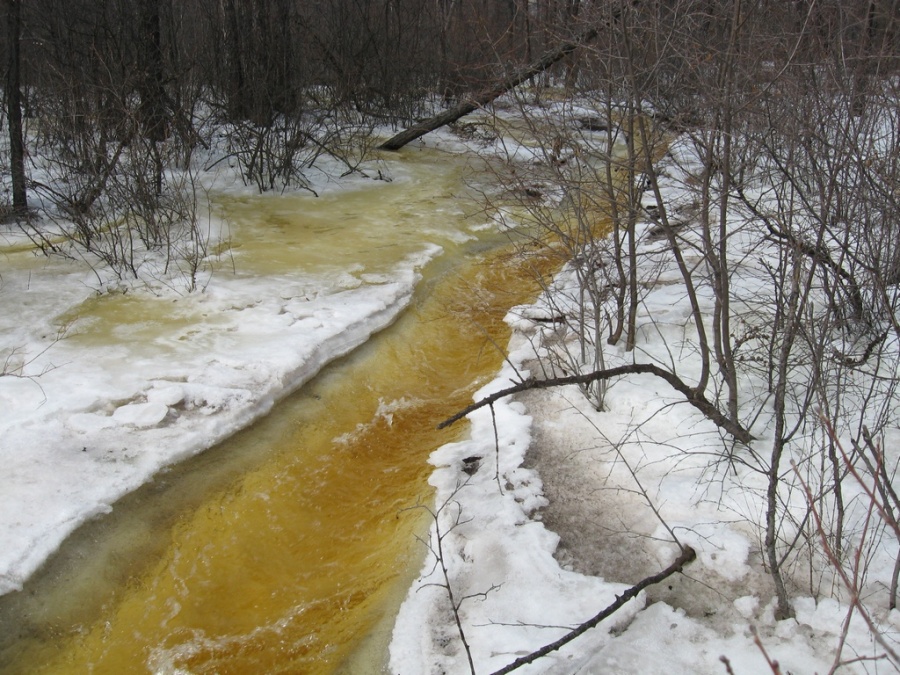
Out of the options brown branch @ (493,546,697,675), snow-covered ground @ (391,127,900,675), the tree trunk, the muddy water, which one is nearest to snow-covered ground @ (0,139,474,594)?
the muddy water

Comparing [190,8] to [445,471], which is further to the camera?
[190,8]

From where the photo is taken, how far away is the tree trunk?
23.8 ft

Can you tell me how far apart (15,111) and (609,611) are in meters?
7.37

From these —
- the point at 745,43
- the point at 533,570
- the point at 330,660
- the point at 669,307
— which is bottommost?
the point at 330,660

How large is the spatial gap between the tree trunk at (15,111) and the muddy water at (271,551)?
13.9ft

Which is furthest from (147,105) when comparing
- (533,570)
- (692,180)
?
(533,570)

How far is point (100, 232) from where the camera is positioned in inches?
278

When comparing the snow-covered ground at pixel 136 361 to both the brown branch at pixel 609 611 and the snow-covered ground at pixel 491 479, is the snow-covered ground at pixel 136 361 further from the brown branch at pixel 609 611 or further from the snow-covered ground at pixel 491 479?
the brown branch at pixel 609 611

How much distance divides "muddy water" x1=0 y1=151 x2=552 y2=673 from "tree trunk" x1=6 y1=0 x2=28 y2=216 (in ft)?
13.9

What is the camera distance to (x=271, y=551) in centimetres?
406

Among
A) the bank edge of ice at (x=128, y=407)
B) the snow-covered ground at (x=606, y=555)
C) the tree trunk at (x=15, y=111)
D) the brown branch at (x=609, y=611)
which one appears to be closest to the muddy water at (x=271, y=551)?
the bank edge of ice at (x=128, y=407)

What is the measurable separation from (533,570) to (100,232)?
18.0 feet

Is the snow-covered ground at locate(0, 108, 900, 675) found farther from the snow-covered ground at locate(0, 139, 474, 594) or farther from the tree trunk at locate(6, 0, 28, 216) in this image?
the tree trunk at locate(6, 0, 28, 216)

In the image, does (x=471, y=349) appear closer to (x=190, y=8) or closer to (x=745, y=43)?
(x=745, y=43)
